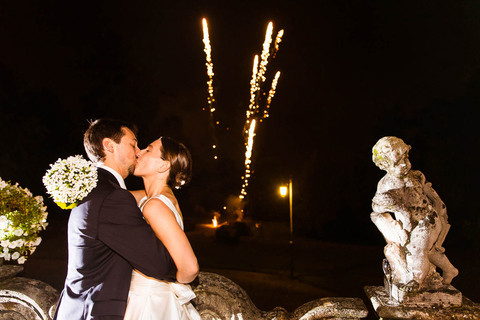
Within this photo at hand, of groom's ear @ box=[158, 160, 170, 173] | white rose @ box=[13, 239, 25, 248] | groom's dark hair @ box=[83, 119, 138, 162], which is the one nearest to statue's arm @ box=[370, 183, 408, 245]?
groom's ear @ box=[158, 160, 170, 173]

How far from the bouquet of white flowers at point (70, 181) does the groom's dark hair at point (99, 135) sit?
19 cm

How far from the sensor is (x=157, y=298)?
2.39m

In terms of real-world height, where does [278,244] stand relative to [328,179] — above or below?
below

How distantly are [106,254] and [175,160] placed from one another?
0.87m

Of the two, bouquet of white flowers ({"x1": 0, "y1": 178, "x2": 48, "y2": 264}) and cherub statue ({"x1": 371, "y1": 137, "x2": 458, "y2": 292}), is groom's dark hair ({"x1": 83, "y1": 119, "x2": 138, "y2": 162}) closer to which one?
bouquet of white flowers ({"x1": 0, "y1": 178, "x2": 48, "y2": 264})

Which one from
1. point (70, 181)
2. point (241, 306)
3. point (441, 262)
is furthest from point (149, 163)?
point (441, 262)

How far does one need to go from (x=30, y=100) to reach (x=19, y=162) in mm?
3865

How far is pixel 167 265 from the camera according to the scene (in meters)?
2.11

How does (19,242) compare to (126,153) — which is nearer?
(126,153)

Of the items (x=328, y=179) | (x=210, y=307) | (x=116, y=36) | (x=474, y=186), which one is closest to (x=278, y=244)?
(x=328, y=179)

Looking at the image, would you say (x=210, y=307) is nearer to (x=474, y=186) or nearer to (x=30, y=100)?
(x=474, y=186)

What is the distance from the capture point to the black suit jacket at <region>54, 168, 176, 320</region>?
207cm

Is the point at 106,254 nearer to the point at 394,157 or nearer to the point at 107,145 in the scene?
the point at 107,145

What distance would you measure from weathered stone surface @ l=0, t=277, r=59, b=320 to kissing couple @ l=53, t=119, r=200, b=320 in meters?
0.84
